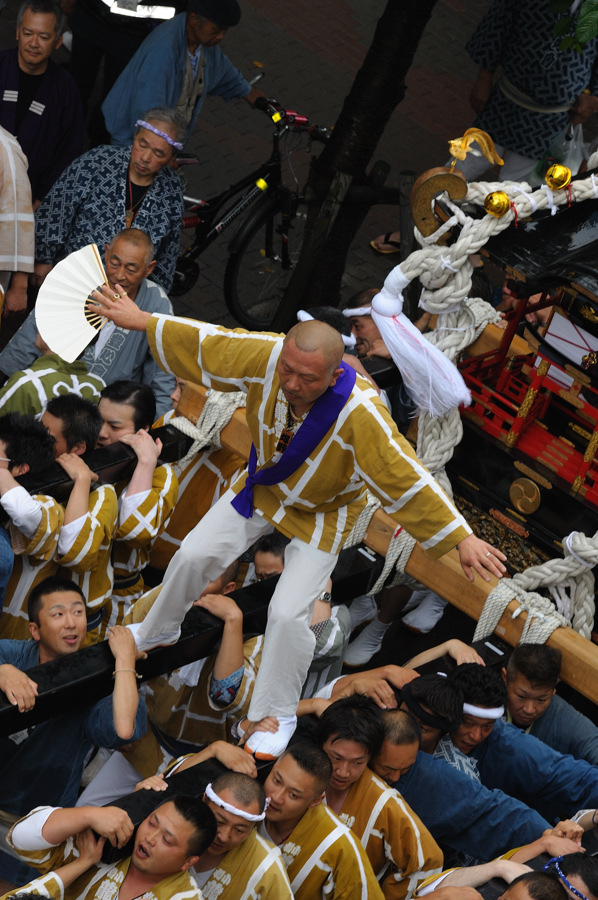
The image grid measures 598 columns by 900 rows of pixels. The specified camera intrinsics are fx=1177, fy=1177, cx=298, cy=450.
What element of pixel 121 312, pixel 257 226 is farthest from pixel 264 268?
pixel 121 312

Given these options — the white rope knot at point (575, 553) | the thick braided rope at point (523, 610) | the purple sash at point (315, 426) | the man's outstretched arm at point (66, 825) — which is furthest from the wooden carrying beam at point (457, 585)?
the man's outstretched arm at point (66, 825)

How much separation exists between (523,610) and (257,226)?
3773 mm

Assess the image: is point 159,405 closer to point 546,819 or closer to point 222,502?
point 222,502

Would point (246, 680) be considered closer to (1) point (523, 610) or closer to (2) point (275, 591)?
(2) point (275, 591)

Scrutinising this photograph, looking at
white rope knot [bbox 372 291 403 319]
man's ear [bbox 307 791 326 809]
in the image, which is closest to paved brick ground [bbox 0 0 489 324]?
white rope knot [bbox 372 291 403 319]

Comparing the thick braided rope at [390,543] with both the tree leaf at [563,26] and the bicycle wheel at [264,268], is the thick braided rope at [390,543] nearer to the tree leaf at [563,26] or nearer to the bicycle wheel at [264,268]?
the tree leaf at [563,26]

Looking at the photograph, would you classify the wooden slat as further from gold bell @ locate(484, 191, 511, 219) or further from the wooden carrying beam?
the wooden carrying beam

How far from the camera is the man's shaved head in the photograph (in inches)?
152

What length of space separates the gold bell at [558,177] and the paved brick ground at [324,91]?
136 inches

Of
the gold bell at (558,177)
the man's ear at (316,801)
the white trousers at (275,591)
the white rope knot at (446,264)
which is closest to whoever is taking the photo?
the man's ear at (316,801)

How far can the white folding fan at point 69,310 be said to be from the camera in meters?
4.40

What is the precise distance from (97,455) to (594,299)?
87.8 inches

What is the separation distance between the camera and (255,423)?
4.32m

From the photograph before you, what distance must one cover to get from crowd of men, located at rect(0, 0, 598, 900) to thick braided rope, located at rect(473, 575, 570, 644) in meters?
0.24
